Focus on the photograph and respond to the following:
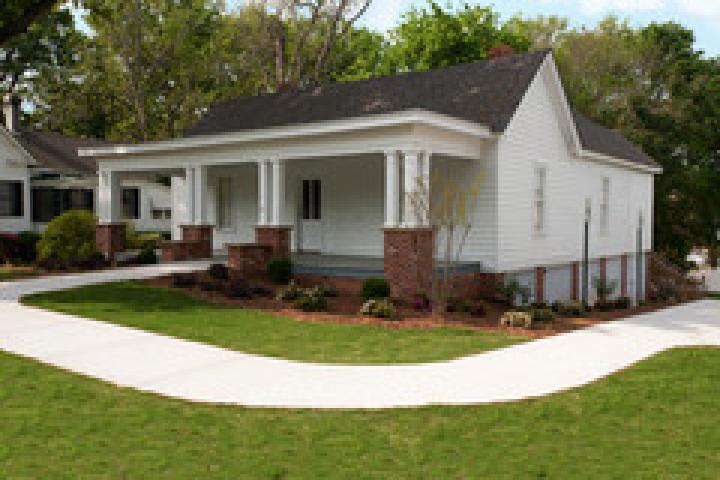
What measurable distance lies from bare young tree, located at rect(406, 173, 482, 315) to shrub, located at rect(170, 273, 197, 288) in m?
5.45

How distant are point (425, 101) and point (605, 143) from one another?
27.2 feet

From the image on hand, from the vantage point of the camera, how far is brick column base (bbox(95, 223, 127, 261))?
20.1m

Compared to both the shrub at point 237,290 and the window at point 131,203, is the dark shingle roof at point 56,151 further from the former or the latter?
the shrub at point 237,290

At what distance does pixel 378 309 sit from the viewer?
12031 mm

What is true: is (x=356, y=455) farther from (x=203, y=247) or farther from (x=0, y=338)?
(x=203, y=247)

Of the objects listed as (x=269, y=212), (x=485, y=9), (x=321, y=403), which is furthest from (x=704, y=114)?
(x=321, y=403)

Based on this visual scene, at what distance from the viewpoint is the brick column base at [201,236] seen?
1916 cm

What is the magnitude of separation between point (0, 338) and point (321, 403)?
19.6 ft

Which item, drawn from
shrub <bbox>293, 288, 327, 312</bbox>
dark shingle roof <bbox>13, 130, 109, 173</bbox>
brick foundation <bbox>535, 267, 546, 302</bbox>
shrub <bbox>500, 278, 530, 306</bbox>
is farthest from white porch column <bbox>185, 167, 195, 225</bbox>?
dark shingle roof <bbox>13, 130, 109, 173</bbox>

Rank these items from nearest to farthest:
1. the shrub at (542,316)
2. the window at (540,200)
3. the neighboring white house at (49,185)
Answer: the shrub at (542,316) < the window at (540,200) < the neighboring white house at (49,185)

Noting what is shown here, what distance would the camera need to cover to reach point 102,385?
7.38 meters

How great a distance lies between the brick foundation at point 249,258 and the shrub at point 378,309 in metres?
4.62

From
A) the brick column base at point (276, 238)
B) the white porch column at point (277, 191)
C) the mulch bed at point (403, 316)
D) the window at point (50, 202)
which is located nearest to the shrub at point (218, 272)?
the mulch bed at point (403, 316)

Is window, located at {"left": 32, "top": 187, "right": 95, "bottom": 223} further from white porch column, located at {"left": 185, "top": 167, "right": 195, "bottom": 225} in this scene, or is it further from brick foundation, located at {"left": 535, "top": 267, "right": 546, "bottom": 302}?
brick foundation, located at {"left": 535, "top": 267, "right": 546, "bottom": 302}
